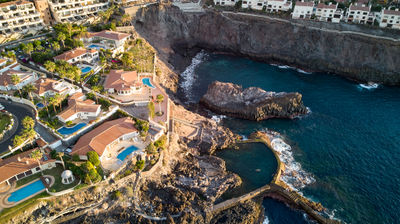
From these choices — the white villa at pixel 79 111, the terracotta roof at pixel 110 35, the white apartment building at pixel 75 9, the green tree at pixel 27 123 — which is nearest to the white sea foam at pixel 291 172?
the white villa at pixel 79 111

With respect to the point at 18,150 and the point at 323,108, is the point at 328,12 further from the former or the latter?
the point at 18,150

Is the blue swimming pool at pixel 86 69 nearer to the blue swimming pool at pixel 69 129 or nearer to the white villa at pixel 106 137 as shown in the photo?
the blue swimming pool at pixel 69 129

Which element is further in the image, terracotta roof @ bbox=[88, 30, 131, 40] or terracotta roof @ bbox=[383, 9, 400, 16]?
terracotta roof @ bbox=[383, 9, 400, 16]

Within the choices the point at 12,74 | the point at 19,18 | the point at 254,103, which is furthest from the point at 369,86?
the point at 19,18

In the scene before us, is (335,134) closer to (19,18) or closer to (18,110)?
(18,110)

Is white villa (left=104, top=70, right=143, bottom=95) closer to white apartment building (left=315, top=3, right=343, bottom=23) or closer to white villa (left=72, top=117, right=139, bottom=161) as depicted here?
white villa (left=72, top=117, right=139, bottom=161)

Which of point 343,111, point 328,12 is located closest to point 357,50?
point 328,12

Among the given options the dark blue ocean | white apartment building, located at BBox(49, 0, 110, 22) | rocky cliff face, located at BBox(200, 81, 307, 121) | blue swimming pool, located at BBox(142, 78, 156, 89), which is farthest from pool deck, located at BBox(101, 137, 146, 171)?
white apartment building, located at BBox(49, 0, 110, 22)
